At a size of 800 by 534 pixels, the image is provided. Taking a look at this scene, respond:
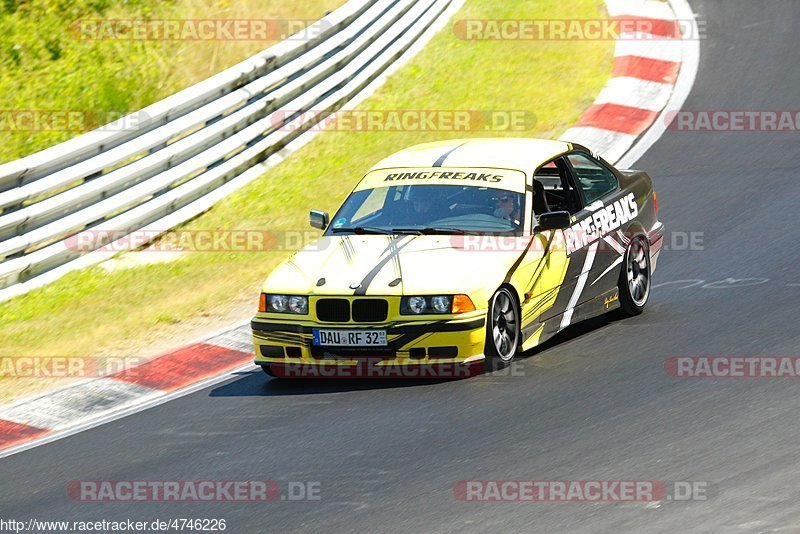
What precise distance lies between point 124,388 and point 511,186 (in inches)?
122

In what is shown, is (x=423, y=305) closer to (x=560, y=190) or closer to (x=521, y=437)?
(x=521, y=437)

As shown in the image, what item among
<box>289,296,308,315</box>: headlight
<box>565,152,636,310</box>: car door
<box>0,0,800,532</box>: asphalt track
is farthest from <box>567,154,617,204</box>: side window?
<box>289,296,308,315</box>: headlight

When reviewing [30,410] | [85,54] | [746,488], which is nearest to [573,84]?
[85,54]

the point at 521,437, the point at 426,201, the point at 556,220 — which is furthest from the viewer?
the point at 426,201

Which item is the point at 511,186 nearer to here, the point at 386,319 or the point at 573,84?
the point at 386,319

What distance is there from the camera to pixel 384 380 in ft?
29.0

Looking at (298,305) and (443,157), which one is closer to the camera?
(298,305)
